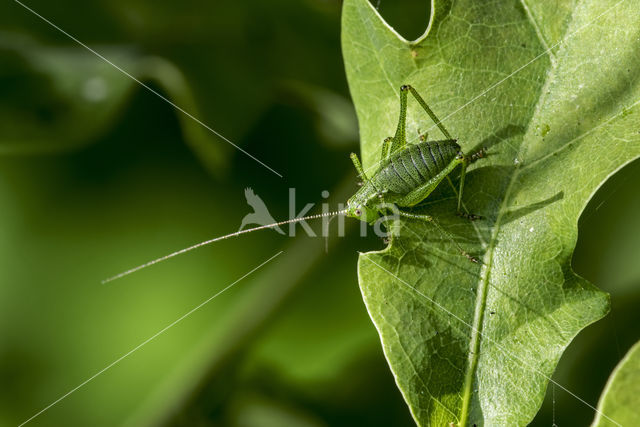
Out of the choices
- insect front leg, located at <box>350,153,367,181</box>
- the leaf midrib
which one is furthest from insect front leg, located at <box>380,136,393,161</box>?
the leaf midrib

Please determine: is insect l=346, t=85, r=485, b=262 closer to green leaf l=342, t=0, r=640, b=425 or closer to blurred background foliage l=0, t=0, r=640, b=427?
green leaf l=342, t=0, r=640, b=425

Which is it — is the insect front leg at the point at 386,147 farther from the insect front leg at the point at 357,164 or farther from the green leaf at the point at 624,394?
the green leaf at the point at 624,394

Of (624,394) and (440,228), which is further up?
(440,228)

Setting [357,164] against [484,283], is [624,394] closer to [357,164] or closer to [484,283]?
[484,283]

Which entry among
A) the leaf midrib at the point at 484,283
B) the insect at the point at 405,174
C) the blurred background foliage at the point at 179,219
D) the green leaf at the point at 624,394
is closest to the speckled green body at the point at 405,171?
the insect at the point at 405,174

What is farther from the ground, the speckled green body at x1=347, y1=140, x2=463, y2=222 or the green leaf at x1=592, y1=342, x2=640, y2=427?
the speckled green body at x1=347, y1=140, x2=463, y2=222

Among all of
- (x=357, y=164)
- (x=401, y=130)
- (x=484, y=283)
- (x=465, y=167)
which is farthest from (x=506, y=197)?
(x=357, y=164)
